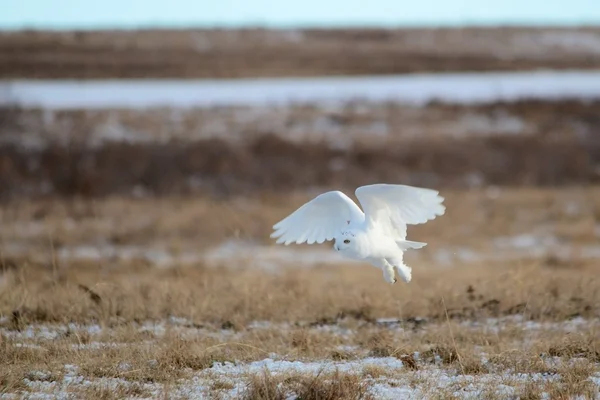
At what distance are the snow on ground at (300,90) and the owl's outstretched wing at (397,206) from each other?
2063 cm

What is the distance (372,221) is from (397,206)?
0.25m

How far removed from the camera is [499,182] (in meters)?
22.6

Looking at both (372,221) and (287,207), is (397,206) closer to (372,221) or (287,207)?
(372,221)

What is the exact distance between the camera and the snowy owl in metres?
7.25

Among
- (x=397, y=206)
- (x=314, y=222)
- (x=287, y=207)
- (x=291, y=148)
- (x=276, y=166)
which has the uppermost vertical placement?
(x=397, y=206)

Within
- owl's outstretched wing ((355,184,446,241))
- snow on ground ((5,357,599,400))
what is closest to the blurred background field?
snow on ground ((5,357,599,400))

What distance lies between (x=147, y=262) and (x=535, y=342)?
794cm

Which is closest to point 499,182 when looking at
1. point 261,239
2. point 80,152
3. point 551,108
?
point 551,108

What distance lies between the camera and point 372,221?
25.0 ft

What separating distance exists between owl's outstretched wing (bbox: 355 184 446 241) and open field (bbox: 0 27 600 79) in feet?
69.2

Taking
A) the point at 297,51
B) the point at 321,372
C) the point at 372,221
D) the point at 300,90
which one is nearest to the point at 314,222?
the point at 372,221

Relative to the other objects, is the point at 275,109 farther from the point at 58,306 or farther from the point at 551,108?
the point at 58,306

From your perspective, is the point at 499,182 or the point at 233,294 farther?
the point at 499,182

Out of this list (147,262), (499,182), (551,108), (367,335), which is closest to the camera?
(367,335)
